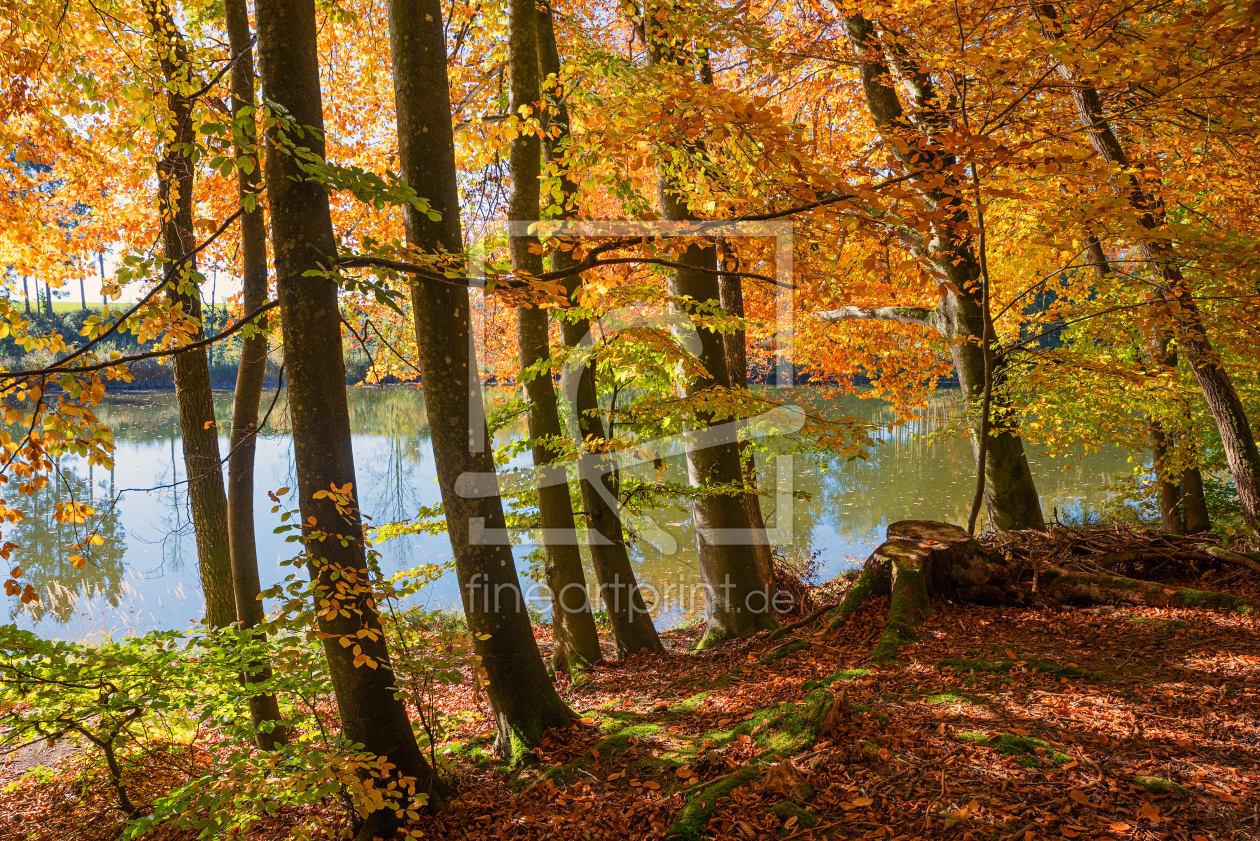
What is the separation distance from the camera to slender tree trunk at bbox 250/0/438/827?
120 inches

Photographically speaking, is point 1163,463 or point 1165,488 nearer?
point 1163,463

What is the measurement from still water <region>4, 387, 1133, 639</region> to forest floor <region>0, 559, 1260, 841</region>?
2593 mm

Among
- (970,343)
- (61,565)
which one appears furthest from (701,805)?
(61,565)

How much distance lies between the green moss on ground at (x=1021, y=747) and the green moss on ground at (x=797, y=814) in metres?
0.89

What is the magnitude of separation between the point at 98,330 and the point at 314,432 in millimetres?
1023

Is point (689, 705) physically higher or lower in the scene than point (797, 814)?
lower

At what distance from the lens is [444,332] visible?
12.2 feet

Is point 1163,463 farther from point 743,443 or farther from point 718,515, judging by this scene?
point 718,515

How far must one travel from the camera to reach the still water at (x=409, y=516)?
1120 cm

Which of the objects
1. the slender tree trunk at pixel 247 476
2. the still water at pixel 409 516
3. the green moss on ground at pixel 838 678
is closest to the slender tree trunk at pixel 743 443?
the still water at pixel 409 516

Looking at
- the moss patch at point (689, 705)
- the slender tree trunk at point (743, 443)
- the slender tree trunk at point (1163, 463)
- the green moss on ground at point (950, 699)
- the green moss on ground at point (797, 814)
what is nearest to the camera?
the green moss on ground at point (797, 814)

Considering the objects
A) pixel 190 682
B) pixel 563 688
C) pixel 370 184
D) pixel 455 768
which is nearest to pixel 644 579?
pixel 563 688

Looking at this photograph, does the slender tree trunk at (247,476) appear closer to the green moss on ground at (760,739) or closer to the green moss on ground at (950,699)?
the green moss on ground at (760,739)

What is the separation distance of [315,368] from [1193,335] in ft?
22.9
